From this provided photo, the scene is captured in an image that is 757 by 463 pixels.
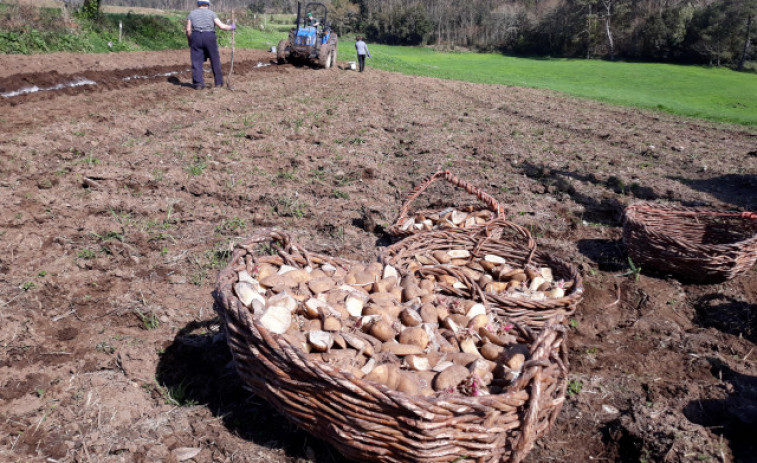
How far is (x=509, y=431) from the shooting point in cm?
190

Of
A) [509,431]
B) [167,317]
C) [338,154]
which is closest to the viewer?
[509,431]

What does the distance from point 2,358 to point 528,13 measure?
172 feet

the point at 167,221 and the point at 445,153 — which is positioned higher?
the point at 445,153

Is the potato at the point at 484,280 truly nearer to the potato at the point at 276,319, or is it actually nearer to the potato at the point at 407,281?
the potato at the point at 407,281

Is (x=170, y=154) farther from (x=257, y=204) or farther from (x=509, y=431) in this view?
(x=509, y=431)

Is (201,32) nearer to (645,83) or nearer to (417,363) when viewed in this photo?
(417,363)

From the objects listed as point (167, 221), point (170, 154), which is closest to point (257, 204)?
point (167, 221)

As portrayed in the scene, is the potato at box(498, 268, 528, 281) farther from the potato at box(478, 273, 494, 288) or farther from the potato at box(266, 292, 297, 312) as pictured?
the potato at box(266, 292, 297, 312)

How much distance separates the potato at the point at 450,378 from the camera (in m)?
2.04

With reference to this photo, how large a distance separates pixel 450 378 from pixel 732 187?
→ 7.00 metres

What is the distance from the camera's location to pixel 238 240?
13.4 feet

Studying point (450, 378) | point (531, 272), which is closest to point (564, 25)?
point (531, 272)

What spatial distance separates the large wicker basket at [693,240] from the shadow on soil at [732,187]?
2278 millimetres

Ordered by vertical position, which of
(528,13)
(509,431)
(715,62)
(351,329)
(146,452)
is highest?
(528,13)
